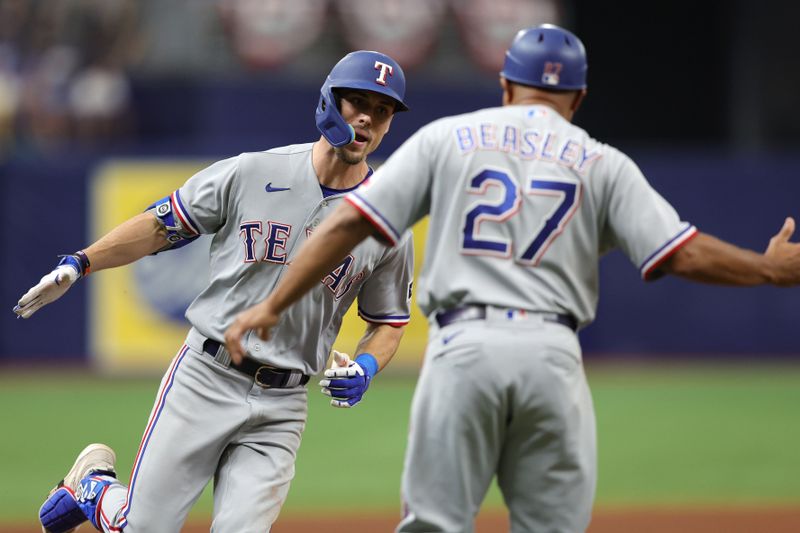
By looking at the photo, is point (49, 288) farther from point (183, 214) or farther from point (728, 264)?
point (728, 264)

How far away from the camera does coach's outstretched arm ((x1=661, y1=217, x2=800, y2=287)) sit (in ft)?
12.5

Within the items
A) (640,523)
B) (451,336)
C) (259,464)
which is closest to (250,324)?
(451,336)

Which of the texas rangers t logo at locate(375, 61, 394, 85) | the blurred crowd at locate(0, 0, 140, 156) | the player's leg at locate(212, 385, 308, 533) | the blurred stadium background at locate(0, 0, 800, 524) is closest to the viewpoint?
the player's leg at locate(212, 385, 308, 533)

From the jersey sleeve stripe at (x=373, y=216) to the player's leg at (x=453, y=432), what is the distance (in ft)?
1.21

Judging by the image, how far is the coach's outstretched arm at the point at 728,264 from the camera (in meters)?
3.81

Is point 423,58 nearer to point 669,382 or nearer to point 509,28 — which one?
point 509,28

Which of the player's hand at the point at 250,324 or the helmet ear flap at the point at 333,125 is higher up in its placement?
the helmet ear flap at the point at 333,125

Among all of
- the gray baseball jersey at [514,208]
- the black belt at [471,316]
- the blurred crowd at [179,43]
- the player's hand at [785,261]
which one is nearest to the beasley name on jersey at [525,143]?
the gray baseball jersey at [514,208]

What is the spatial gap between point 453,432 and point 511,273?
1.76ft

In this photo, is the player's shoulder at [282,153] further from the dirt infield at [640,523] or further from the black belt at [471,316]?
the dirt infield at [640,523]

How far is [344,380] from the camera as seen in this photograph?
475 centimetres

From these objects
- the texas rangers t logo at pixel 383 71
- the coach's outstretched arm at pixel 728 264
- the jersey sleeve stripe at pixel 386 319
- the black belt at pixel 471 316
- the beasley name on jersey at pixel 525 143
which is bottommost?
the jersey sleeve stripe at pixel 386 319

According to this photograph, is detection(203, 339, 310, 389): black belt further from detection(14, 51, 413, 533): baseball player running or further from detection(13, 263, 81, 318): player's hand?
detection(13, 263, 81, 318): player's hand

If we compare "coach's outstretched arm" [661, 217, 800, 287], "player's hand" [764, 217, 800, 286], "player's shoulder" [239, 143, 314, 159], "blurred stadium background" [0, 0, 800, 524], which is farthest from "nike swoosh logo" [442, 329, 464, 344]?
"blurred stadium background" [0, 0, 800, 524]
